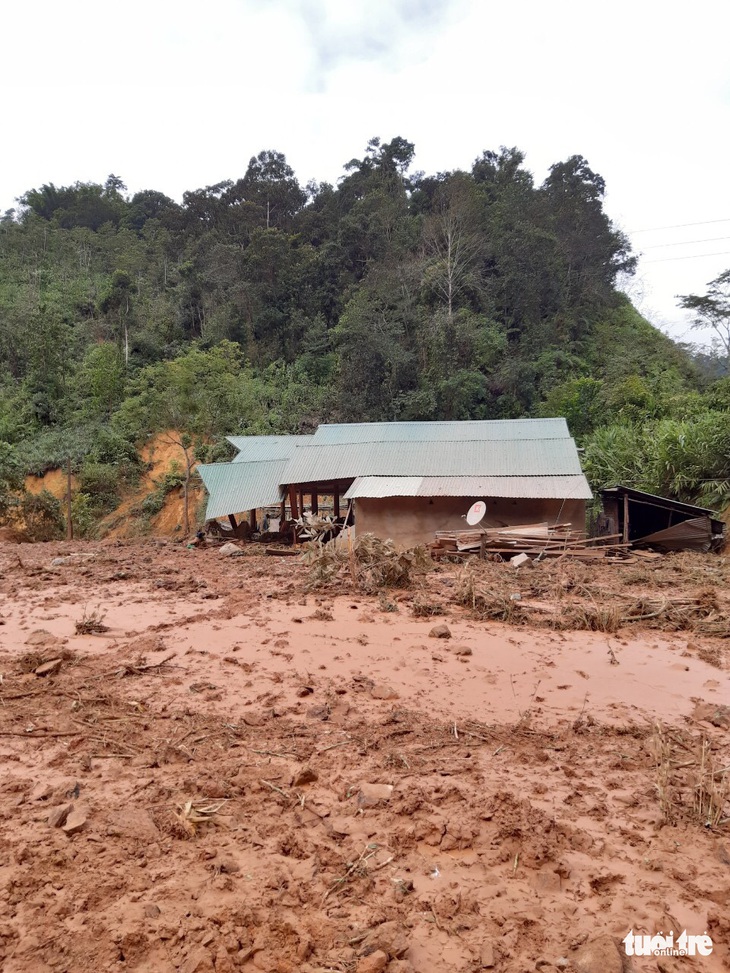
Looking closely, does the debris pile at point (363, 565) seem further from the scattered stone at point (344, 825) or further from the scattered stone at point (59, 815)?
the scattered stone at point (59, 815)

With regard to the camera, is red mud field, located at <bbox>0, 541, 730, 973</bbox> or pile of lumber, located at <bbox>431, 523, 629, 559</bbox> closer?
Answer: red mud field, located at <bbox>0, 541, 730, 973</bbox>

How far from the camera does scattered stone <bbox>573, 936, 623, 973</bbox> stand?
250 cm

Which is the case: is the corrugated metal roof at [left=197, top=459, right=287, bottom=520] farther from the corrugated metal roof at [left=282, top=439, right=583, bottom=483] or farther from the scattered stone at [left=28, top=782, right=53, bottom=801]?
the scattered stone at [left=28, top=782, right=53, bottom=801]

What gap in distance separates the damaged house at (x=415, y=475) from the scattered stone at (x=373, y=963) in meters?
13.8

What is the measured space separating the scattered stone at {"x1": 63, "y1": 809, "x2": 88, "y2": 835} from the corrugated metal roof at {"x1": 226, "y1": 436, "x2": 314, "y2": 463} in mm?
16396

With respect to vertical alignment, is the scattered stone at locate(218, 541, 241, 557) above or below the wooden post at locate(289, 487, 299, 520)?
below

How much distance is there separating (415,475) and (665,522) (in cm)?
717

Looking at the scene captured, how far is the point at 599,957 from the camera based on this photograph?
2553mm

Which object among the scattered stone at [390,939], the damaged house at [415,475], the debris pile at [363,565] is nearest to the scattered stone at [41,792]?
the scattered stone at [390,939]

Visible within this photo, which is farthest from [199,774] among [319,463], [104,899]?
[319,463]

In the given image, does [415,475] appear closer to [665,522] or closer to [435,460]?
[435,460]

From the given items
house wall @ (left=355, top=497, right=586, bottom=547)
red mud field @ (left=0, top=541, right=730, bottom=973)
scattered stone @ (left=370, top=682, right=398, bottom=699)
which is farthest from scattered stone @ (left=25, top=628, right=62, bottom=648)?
house wall @ (left=355, top=497, right=586, bottom=547)

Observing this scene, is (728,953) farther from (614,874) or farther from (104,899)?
(104,899)

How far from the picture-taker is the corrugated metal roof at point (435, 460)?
17.4 metres
